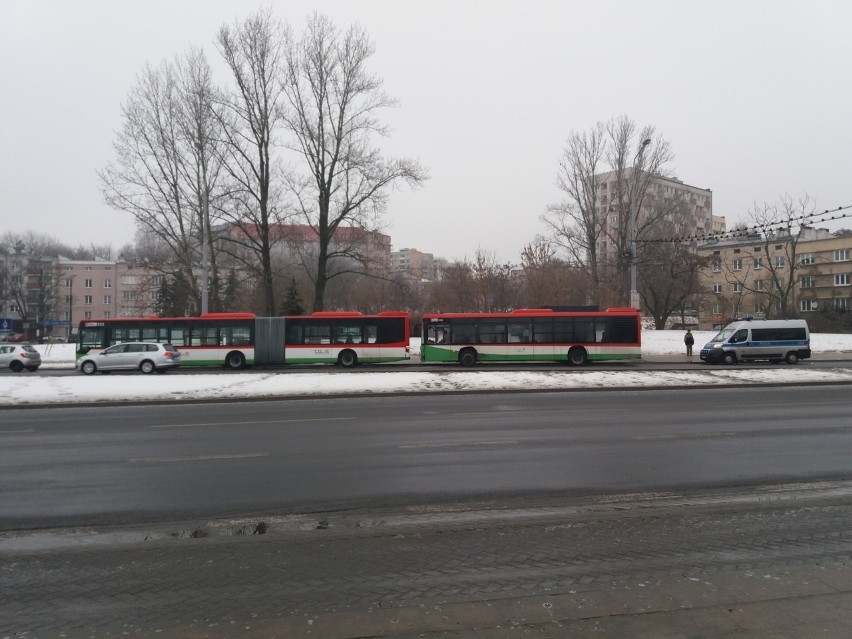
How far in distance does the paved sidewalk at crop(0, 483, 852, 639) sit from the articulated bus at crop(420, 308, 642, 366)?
25068 millimetres

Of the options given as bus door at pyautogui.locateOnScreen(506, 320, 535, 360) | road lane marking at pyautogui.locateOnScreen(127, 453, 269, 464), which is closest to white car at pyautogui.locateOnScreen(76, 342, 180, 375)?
bus door at pyautogui.locateOnScreen(506, 320, 535, 360)

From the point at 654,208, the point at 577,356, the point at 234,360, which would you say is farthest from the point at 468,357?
the point at 654,208

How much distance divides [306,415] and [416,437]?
4279 millimetres

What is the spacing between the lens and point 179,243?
41.4 metres

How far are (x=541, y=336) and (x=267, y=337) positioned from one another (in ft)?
45.4

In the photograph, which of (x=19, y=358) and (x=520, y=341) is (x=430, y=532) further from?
(x=19, y=358)

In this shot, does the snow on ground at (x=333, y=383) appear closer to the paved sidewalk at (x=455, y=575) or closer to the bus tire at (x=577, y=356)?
the bus tire at (x=577, y=356)

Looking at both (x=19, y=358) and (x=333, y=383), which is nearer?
(x=333, y=383)

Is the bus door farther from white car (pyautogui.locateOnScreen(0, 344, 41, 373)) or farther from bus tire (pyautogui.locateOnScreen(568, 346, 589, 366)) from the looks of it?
white car (pyautogui.locateOnScreen(0, 344, 41, 373))

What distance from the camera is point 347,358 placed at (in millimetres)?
31797

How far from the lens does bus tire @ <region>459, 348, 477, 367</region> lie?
32.0 m

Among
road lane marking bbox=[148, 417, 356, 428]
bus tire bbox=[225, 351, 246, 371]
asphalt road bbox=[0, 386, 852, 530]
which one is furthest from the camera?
bus tire bbox=[225, 351, 246, 371]

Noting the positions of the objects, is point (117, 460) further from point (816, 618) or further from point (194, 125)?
point (194, 125)

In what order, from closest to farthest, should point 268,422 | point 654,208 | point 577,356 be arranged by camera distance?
1. point 268,422
2. point 577,356
3. point 654,208
